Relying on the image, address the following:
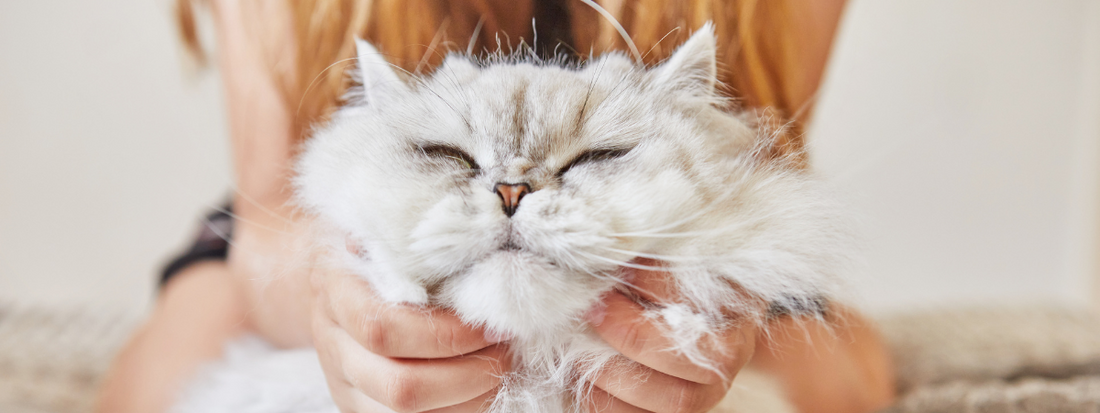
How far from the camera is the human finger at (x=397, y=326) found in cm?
50

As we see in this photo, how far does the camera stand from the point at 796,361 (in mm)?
750

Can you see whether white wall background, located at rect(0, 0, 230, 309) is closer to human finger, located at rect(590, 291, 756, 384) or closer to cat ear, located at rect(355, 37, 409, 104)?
cat ear, located at rect(355, 37, 409, 104)

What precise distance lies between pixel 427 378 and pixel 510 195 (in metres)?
0.21

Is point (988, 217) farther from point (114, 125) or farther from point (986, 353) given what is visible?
point (114, 125)

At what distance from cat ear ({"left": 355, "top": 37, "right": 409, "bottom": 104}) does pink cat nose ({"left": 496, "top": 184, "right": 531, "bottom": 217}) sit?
18cm

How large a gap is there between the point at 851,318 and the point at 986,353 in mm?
797

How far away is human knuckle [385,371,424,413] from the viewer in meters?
0.54

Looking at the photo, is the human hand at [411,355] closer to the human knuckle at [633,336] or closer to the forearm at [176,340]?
the human knuckle at [633,336]

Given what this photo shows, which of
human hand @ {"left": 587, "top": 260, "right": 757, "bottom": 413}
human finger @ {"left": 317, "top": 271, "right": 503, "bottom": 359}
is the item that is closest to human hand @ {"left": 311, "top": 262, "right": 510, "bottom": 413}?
human finger @ {"left": 317, "top": 271, "right": 503, "bottom": 359}

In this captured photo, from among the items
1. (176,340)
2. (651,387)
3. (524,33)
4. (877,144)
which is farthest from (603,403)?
(176,340)

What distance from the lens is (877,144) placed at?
95 cm

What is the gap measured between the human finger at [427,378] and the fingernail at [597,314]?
92 millimetres

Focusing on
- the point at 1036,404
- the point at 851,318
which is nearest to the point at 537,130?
the point at 851,318

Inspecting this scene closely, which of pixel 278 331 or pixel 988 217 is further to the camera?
pixel 988 217
